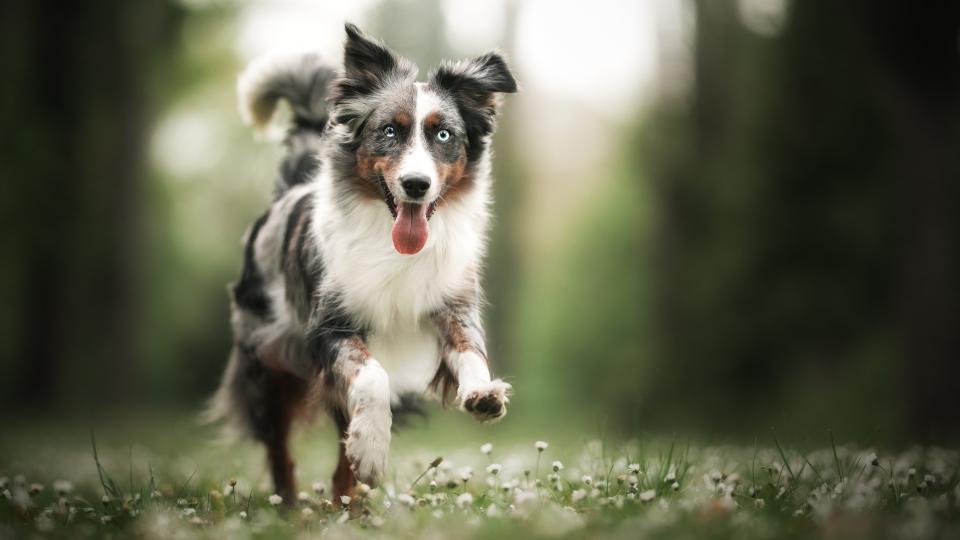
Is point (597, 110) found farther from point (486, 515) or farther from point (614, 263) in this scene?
point (486, 515)

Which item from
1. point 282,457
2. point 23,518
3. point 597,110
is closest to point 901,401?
point 282,457

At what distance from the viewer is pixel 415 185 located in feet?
15.6

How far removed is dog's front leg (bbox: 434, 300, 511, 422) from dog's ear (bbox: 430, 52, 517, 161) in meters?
0.92

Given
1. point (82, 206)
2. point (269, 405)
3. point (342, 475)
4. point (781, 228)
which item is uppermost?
point (781, 228)

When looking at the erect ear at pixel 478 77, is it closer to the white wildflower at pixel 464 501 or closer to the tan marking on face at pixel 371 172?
the tan marking on face at pixel 371 172

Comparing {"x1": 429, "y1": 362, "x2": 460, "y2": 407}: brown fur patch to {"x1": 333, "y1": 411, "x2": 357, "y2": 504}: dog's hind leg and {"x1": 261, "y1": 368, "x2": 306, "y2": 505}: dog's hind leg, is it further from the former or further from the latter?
{"x1": 261, "y1": 368, "x2": 306, "y2": 505}: dog's hind leg

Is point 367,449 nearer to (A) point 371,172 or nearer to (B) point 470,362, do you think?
(B) point 470,362

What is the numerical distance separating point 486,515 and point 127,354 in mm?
13137

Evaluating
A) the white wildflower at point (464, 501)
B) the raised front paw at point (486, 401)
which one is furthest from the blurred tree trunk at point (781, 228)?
the white wildflower at point (464, 501)

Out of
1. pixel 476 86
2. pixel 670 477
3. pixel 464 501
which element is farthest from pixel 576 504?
pixel 476 86

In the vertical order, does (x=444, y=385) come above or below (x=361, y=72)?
below

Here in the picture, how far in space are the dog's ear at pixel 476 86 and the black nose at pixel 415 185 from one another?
2.18 ft

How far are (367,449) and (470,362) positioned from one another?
722 millimetres

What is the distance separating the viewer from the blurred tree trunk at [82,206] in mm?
15414
